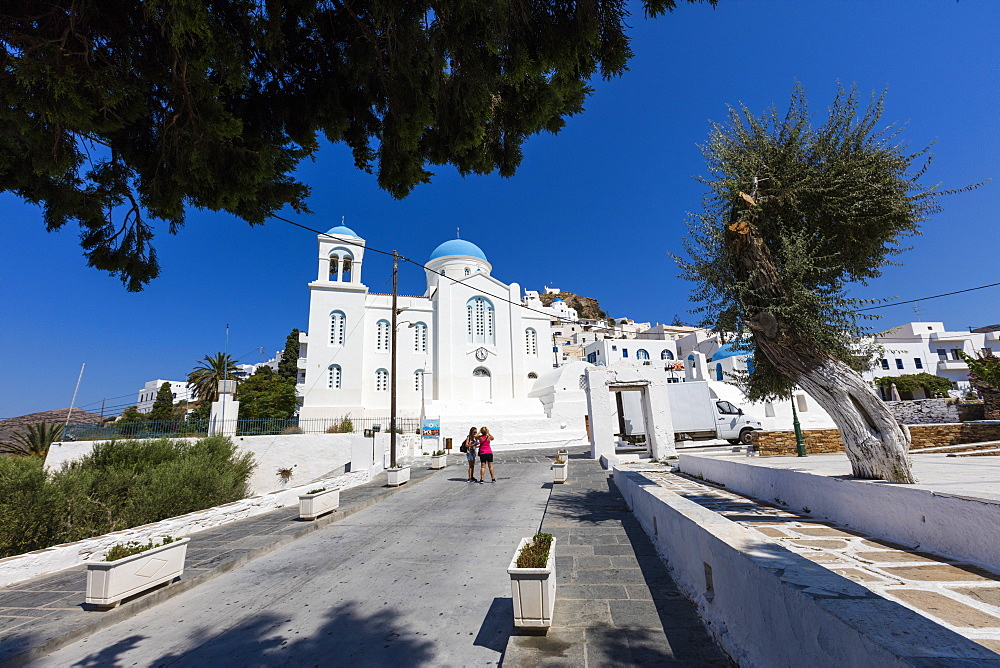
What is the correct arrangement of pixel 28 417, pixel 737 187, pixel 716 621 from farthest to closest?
pixel 28 417 < pixel 737 187 < pixel 716 621

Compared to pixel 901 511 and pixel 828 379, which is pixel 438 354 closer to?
pixel 828 379

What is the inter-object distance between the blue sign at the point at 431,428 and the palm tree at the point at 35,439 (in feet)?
48.2

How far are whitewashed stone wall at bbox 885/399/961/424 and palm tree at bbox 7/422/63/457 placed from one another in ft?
118

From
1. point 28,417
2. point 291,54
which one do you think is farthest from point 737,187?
point 28,417

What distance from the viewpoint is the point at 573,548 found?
5223 millimetres

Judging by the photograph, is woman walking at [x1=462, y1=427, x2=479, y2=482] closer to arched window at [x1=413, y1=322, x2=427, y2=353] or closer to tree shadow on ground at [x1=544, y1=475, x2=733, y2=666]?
tree shadow on ground at [x1=544, y1=475, x2=733, y2=666]

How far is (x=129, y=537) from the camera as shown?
6.08 meters

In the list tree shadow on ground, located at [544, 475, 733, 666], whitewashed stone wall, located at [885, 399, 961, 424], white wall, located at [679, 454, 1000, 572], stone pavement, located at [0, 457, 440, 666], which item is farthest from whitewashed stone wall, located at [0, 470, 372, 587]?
whitewashed stone wall, located at [885, 399, 961, 424]

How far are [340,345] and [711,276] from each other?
2781 centimetres

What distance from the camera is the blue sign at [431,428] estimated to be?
76.4 feet

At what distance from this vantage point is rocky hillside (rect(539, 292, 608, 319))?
76.3m

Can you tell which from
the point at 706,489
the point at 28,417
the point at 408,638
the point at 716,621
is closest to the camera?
the point at 716,621

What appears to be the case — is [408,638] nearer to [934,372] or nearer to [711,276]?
[711,276]

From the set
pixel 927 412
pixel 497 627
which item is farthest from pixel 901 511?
pixel 927 412
